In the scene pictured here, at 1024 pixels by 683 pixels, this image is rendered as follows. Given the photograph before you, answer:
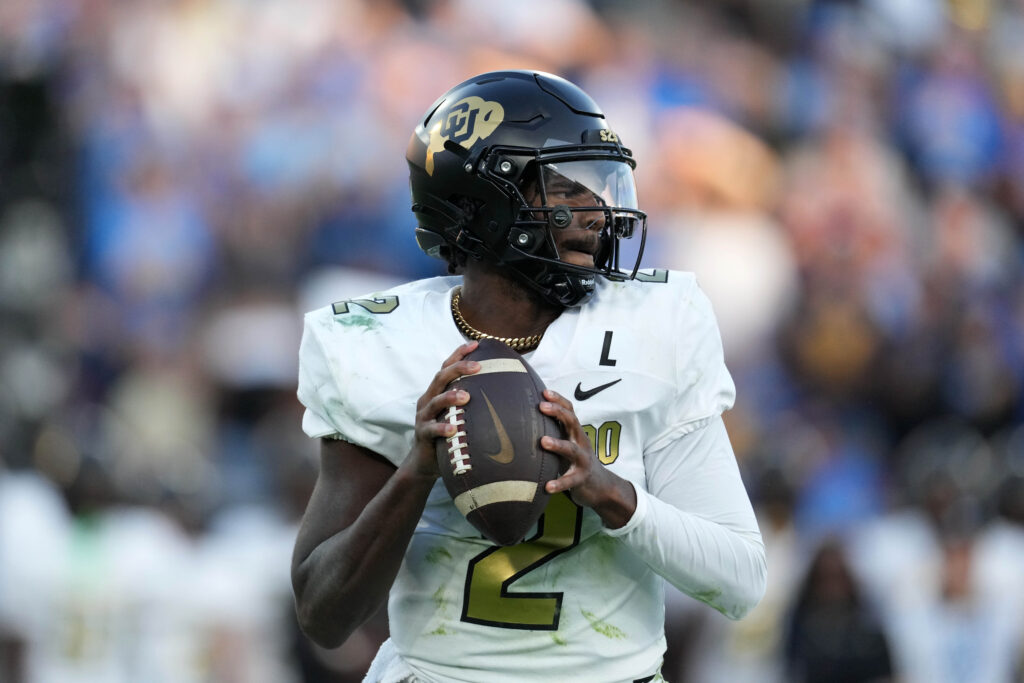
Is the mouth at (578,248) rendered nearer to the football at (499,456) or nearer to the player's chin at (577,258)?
the player's chin at (577,258)

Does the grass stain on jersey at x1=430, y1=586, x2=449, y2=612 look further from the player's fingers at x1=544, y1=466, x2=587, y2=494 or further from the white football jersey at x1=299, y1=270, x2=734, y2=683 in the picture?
the player's fingers at x1=544, y1=466, x2=587, y2=494

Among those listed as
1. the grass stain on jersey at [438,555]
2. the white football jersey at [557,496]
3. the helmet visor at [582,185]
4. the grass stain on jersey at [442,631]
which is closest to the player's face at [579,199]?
the helmet visor at [582,185]

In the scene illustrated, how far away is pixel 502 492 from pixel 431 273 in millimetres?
3897

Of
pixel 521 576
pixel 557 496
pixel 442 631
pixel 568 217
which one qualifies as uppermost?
pixel 568 217

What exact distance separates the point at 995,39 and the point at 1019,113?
1.41 ft

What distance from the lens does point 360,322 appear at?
219 cm

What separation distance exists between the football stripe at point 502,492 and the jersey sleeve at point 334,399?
266 mm

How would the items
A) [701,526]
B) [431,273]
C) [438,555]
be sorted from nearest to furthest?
[701,526], [438,555], [431,273]

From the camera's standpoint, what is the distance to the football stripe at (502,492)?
1837 mm

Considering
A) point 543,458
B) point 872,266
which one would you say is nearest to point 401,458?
point 543,458

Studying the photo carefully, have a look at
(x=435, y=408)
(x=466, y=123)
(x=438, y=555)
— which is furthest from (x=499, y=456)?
(x=466, y=123)

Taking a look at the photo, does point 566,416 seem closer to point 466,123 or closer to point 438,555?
point 438,555

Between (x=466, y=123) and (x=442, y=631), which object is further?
(x=466, y=123)

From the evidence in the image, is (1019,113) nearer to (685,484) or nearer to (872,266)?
(872,266)
